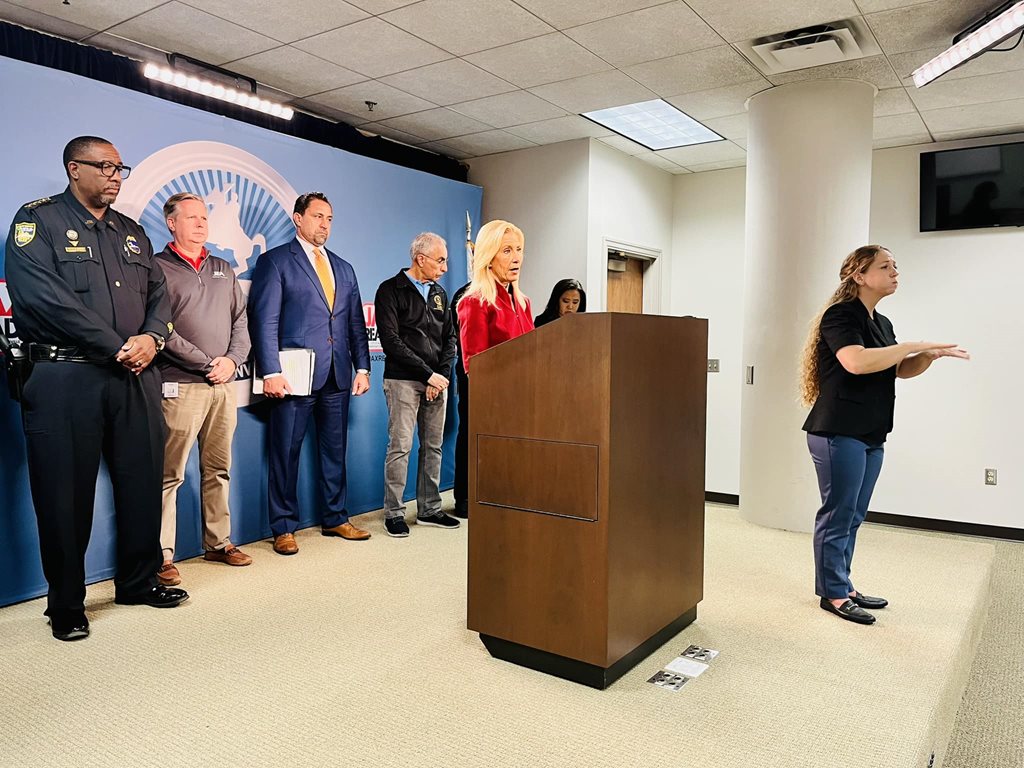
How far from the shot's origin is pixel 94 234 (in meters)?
2.96

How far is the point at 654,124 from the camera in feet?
16.8

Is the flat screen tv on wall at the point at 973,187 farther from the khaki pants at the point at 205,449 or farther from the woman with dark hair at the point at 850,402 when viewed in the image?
the khaki pants at the point at 205,449

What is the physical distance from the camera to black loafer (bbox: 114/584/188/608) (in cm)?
316

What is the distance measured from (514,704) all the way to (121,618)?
5.67 ft

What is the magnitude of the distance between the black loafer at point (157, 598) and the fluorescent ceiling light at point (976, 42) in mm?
4104

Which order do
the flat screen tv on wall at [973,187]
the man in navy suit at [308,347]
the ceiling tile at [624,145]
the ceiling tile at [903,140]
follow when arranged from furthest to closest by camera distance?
the ceiling tile at [624,145], the ceiling tile at [903,140], the flat screen tv on wall at [973,187], the man in navy suit at [308,347]

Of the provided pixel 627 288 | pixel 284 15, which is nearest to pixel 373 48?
pixel 284 15

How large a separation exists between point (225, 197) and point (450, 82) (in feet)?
4.58

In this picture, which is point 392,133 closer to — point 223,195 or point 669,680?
point 223,195

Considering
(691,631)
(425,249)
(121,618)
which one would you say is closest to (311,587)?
(121,618)

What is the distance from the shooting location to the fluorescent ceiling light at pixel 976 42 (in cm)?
305

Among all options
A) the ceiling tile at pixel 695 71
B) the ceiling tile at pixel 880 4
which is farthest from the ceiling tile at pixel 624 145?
the ceiling tile at pixel 880 4

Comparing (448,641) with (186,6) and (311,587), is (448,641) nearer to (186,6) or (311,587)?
(311,587)

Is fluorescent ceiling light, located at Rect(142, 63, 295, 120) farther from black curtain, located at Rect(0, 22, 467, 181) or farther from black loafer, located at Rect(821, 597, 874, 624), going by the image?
black loafer, located at Rect(821, 597, 874, 624)
